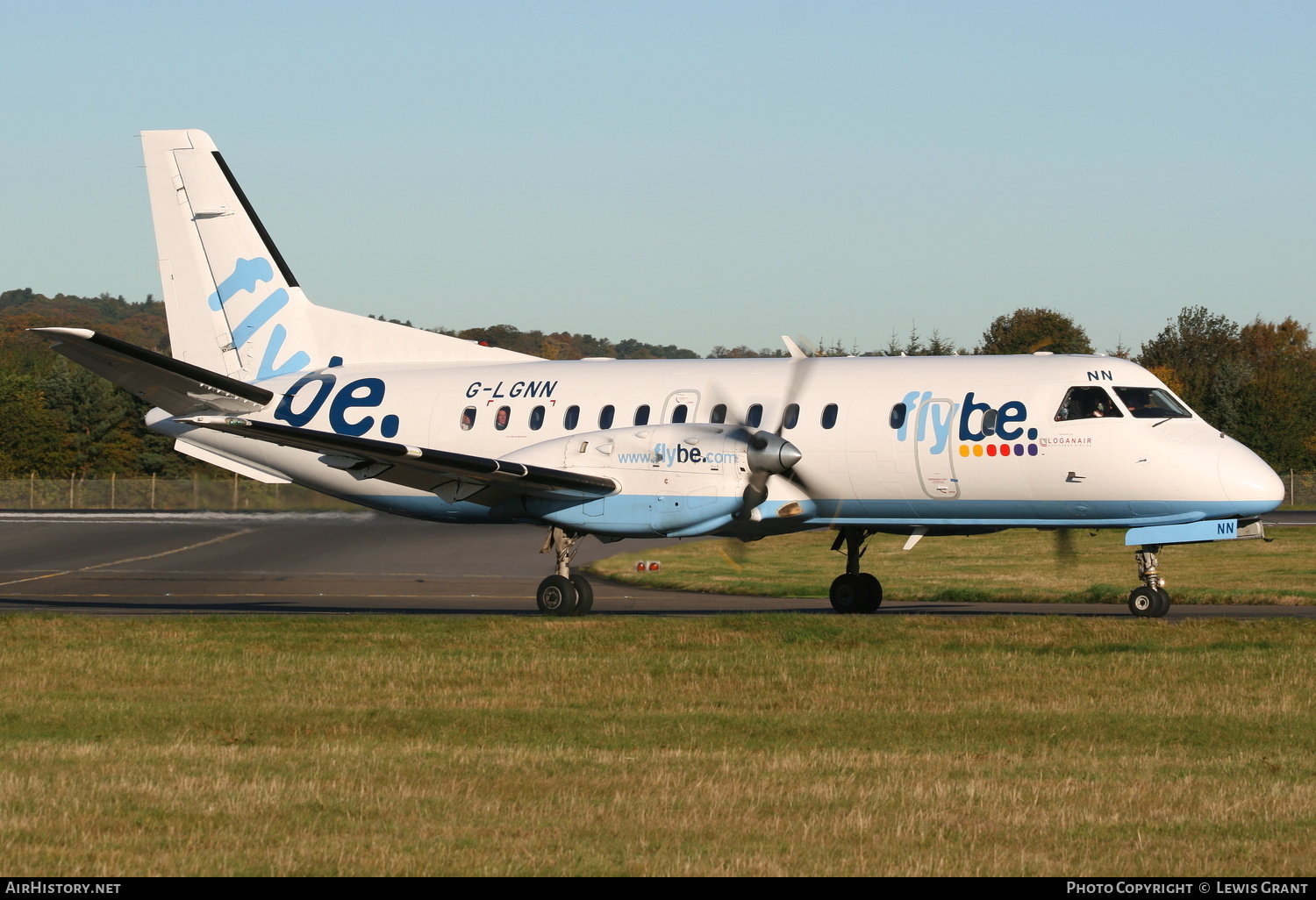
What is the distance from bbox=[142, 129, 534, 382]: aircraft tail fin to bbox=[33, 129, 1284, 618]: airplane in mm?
1109

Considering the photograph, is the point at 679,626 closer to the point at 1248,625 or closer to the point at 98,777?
the point at 1248,625

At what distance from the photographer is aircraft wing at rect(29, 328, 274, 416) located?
20.9 m

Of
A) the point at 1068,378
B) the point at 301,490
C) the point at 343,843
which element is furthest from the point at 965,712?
the point at 301,490

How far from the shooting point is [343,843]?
8523 mm

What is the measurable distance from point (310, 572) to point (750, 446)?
60.7ft

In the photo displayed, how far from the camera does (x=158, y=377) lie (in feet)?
77.0

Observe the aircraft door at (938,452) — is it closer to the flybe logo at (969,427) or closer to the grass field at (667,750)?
the flybe logo at (969,427)

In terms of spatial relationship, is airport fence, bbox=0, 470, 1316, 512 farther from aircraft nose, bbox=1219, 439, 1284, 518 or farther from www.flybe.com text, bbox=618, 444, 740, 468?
aircraft nose, bbox=1219, 439, 1284, 518

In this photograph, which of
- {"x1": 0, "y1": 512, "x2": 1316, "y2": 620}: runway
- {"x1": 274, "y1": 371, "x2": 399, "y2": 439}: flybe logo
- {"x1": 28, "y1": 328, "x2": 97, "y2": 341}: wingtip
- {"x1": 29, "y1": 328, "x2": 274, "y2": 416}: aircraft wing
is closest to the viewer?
{"x1": 28, "y1": 328, "x2": 97, "y2": 341}: wingtip

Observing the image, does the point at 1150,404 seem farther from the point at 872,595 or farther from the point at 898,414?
the point at 872,595

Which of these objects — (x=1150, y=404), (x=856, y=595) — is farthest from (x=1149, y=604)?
(x=856, y=595)

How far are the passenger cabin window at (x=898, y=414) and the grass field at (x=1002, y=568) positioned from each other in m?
2.97

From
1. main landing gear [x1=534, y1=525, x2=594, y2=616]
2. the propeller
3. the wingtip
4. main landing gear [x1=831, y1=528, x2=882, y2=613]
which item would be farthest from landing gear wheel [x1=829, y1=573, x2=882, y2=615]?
the wingtip
